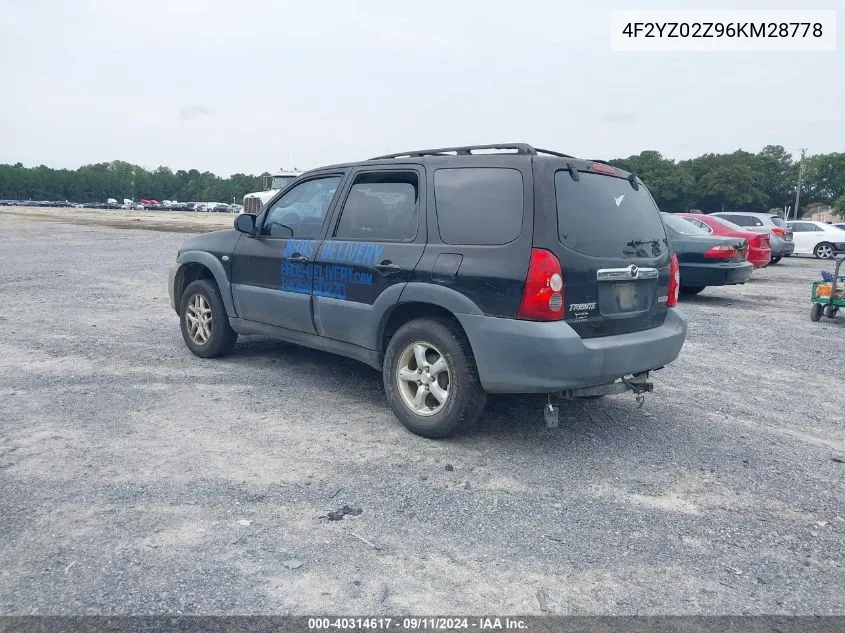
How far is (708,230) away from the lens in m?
13.1

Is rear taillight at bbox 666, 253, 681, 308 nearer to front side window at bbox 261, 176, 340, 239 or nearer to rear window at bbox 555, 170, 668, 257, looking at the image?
rear window at bbox 555, 170, 668, 257

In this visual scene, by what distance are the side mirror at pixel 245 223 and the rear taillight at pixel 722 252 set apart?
8389 mm

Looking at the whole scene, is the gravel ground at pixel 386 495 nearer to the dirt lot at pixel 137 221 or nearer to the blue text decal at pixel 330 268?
the blue text decal at pixel 330 268

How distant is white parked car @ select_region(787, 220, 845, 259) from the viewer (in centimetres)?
2523

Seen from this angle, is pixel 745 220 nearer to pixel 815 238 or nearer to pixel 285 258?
pixel 815 238

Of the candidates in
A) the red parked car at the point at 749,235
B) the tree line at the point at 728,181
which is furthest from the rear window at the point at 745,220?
the tree line at the point at 728,181

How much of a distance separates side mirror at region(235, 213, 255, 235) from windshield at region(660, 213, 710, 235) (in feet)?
27.8

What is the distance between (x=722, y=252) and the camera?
11.6m

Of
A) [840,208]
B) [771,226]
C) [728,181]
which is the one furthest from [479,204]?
[840,208]

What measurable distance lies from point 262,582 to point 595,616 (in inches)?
55.0

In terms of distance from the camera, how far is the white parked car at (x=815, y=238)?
993 inches

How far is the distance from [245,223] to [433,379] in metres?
2.54

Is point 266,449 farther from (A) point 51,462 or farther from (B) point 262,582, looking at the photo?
(B) point 262,582


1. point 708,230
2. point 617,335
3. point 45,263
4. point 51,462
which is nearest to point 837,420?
point 617,335
